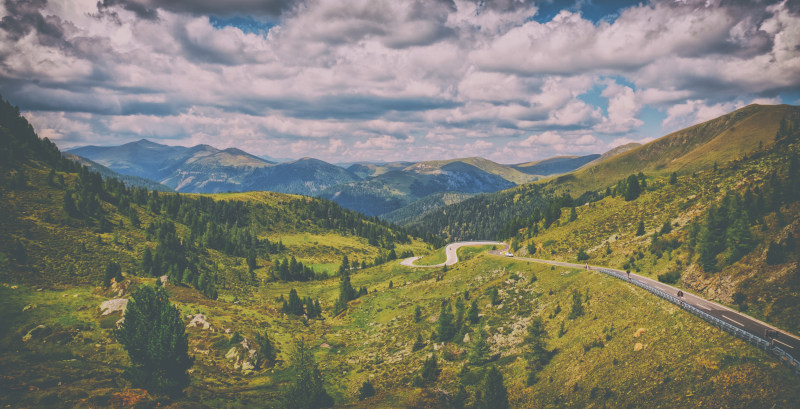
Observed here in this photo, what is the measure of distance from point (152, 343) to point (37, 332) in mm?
25577

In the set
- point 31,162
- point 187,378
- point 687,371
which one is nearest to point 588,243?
point 687,371

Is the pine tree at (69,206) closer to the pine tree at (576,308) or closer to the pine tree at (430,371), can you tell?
the pine tree at (430,371)

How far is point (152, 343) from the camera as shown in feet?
112

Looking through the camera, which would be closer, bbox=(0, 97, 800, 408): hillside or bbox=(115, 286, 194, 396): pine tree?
bbox=(0, 97, 800, 408): hillside

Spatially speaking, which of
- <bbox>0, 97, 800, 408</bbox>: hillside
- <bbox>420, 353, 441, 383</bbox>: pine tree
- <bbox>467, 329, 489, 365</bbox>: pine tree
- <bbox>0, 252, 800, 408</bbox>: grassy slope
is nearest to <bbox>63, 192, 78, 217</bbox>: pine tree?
<bbox>0, 97, 800, 408</bbox>: hillside

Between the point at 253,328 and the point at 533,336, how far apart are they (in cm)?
5411

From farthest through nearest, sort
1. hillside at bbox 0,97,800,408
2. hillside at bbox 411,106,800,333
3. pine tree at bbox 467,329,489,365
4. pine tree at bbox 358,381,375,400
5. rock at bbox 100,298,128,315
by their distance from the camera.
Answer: rock at bbox 100,298,128,315 → pine tree at bbox 467,329,489,365 → pine tree at bbox 358,381,375,400 → hillside at bbox 411,106,800,333 → hillside at bbox 0,97,800,408

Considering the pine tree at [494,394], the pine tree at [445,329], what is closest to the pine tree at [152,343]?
the pine tree at [494,394]

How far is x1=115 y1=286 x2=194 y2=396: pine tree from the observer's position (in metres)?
34.0

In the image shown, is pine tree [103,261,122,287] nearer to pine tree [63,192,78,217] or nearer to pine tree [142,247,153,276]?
pine tree [142,247,153,276]

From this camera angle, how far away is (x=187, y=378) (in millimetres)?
37406

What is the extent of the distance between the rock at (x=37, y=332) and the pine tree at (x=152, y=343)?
69.7 feet

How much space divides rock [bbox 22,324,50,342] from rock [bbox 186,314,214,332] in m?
18.4

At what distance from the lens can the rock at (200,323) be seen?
60.7 meters
